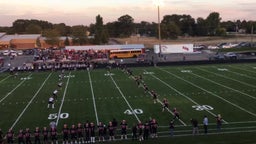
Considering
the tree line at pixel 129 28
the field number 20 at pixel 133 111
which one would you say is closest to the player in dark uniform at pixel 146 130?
the field number 20 at pixel 133 111

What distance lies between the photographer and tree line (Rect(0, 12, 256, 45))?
110312mm

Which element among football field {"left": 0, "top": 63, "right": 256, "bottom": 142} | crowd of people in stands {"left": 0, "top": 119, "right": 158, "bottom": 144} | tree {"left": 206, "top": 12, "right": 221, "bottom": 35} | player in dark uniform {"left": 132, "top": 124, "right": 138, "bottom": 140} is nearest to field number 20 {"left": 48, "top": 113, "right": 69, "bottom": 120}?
football field {"left": 0, "top": 63, "right": 256, "bottom": 142}

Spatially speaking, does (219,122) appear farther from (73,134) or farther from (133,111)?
(73,134)

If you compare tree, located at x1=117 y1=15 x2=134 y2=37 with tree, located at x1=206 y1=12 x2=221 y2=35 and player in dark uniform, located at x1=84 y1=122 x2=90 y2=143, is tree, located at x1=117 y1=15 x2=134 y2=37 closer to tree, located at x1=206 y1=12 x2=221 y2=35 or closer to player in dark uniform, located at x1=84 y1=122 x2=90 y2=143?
tree, located at x1=206 y1=12 x2=221 y2=35

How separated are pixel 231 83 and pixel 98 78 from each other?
13359 mm

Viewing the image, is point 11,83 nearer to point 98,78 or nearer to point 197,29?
point 98,78

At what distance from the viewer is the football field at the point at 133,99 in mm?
23000

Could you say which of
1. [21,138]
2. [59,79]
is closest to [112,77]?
[59,79]

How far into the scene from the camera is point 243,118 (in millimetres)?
22750

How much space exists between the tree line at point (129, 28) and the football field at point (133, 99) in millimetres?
65971

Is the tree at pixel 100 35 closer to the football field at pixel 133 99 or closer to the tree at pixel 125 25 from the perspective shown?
the tree at pixel 125 25

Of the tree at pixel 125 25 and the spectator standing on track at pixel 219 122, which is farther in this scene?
the tree at pixel 125 25

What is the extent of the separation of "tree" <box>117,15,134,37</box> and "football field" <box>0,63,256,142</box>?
10780 centimetres

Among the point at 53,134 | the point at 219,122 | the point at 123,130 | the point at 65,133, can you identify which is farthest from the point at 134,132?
the point at 219,122
